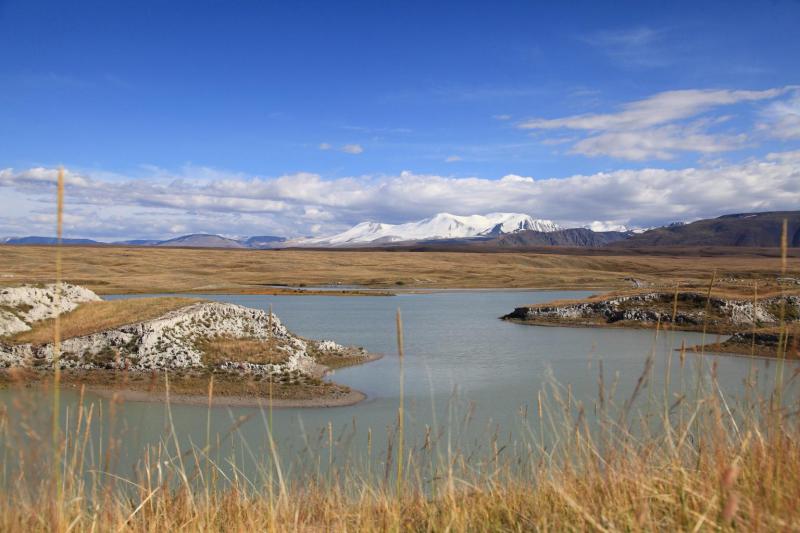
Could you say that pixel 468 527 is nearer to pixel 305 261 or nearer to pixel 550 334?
pixel 550 334

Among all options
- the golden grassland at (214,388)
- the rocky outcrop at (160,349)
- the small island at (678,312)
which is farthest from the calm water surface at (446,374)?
the rocky outcrop at (160,349)

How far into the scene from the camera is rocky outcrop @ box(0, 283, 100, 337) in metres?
31.6

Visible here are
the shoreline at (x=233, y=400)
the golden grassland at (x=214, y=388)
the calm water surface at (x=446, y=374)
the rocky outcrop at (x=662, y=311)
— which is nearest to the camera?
the calm water surface at (x=446, y=374)

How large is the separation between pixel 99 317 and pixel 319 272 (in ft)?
351

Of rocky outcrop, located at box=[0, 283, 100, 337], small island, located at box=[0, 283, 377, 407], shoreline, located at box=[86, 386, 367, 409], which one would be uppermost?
rocky outcrop, located at box=[0, 283, 100, 337]

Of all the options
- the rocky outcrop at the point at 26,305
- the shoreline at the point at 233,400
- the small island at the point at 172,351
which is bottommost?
the shoreline at the point at 233,400

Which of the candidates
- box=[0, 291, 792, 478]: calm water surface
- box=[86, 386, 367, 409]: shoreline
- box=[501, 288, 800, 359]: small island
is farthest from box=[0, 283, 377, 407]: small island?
box=[501, 288, 800, 359]: small island

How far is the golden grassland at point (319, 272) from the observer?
342ft

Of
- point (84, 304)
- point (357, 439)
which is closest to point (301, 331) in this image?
point (84, 304)

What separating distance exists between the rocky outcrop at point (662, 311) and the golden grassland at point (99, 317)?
32794 millimetres

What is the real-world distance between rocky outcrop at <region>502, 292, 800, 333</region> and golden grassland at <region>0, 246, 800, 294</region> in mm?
38258

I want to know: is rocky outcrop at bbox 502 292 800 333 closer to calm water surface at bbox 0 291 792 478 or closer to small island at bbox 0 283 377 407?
calm water surface at bbox 0 291 792 478

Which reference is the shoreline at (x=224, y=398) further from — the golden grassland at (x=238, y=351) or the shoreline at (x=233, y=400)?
the golden grassland at (x=238, y=351)

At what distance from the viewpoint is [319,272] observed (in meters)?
140
